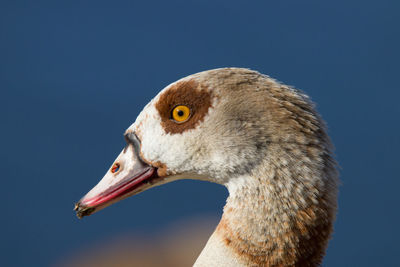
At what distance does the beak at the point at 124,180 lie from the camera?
2.72 ft

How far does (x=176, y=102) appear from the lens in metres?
0.79

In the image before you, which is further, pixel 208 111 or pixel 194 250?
pixel 194 250

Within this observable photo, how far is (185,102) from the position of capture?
79 centimetres

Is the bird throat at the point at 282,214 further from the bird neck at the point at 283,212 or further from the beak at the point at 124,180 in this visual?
the beak at the point at 124,180

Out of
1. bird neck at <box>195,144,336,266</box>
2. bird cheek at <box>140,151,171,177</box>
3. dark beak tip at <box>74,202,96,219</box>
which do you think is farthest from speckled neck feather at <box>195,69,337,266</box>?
dark beak tip at <box>74,202,96,219</box>

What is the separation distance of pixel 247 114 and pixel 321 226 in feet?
0.62

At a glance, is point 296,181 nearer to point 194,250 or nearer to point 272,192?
point 272,192

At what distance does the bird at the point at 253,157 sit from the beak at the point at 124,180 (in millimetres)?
26

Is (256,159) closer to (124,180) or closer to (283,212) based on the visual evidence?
(283,212)

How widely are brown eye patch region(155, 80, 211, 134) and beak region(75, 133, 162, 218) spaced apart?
68mm

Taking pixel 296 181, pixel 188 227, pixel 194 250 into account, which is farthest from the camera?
pixel 188 227

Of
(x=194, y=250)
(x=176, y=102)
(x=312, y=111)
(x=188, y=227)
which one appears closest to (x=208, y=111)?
(x=176, y=102)

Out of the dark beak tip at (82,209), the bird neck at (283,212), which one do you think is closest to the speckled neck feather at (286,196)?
the bird neck at (283,212)

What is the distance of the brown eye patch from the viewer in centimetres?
78
